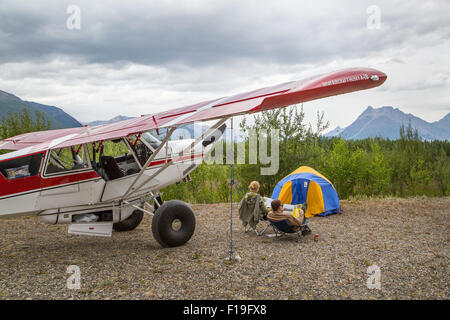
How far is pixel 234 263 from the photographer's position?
5.29m

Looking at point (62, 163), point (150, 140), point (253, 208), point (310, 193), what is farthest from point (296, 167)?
point (62, 163)

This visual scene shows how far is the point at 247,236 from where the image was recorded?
23.2ft

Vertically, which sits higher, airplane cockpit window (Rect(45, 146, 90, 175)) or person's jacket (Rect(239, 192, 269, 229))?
airplane cockpit window (Rect(45, 146, 90, 175))

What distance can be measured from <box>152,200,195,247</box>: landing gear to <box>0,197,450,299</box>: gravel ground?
183 millimetres

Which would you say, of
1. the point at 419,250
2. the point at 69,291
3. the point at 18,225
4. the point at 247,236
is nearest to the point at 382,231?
the point at 419,250

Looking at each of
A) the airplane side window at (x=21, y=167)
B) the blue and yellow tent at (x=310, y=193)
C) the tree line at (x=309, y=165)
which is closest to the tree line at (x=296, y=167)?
the tree line at (x=309, y=165)

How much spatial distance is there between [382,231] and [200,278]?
489 cm

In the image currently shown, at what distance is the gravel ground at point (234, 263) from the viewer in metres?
4.23

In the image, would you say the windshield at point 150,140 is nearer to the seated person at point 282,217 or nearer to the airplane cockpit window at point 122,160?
the airplane cockpit window at point 122,160

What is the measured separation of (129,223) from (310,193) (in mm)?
5066

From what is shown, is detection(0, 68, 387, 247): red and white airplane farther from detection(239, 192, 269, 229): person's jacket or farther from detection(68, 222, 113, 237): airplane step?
detection(239, 192, 269, 229): person's jacket

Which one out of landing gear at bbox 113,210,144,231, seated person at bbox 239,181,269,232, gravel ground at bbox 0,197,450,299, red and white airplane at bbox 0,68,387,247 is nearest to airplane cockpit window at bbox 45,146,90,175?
red and white airplane at bbox 0,68,387,247

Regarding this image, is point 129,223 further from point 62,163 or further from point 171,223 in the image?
point 62,163

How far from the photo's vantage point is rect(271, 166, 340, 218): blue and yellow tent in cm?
921
